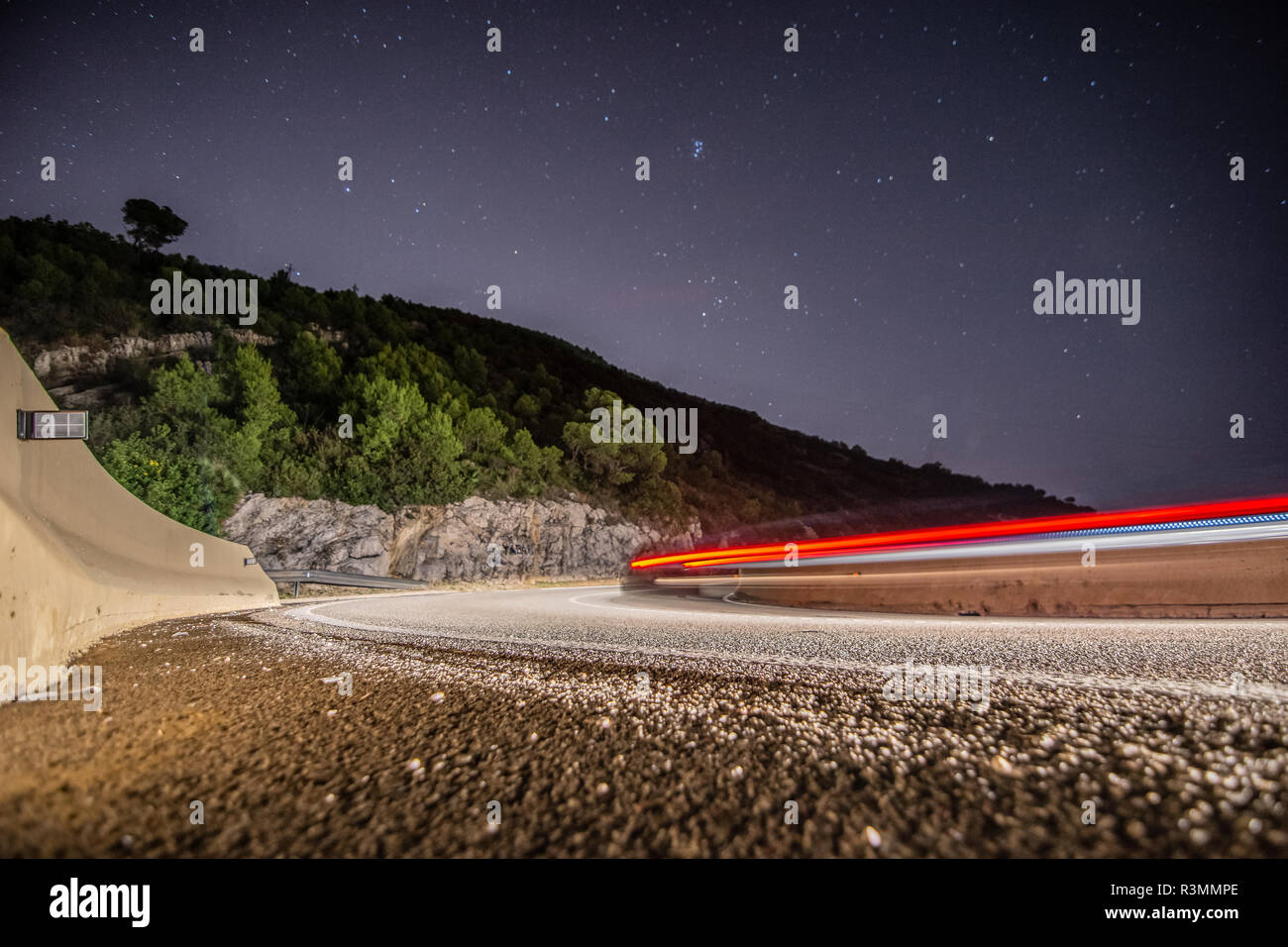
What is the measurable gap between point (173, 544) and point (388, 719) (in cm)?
833

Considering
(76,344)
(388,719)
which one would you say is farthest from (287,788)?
(76,344)

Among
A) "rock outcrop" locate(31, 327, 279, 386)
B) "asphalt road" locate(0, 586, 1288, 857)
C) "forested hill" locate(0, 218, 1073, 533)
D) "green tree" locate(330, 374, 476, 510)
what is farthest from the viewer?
"rock outcrop" locate(31, 327, 279, 386)

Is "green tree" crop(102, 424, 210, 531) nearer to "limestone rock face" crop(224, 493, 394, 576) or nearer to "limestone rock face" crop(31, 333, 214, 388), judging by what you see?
"limestone rock face" crop(224, 493, 394, 576)

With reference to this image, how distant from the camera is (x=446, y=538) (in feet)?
93.8

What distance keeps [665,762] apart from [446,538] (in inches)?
1155

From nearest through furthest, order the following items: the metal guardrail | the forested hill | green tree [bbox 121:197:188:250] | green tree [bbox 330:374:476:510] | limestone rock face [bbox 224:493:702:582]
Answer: the metal guardrail, the forested hill, limestone rock face [bbox 224:493:702:582], green tree [bbox 330:374:476:510], green tree [bbox 121:197:188:250]

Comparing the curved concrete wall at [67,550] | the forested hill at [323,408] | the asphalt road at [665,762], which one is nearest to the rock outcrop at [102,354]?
the forested hill at [323,408]

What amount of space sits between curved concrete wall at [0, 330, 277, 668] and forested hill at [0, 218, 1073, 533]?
1474 cm

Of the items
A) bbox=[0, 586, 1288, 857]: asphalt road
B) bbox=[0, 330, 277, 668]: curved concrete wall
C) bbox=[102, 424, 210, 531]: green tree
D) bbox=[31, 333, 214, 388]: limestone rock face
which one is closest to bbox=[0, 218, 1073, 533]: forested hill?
bbox=[102, 424, 210, 531]: green tree

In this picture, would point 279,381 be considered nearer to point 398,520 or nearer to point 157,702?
point 398,520

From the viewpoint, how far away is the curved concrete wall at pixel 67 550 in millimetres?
3082

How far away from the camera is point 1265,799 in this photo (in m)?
1.16

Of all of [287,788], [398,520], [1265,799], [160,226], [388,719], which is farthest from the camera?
[160,226]

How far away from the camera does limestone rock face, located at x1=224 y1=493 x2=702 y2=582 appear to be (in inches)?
980
